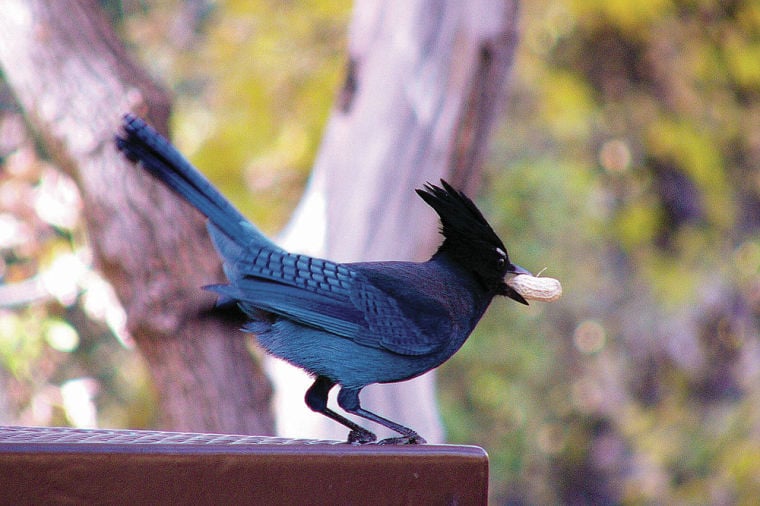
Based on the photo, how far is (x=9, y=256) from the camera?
8.14 meters

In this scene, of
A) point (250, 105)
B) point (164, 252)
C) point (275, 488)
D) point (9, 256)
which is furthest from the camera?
point (9, 256)

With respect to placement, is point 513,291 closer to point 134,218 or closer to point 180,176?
point 180,176

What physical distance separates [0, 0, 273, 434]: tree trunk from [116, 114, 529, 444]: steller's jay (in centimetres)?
145

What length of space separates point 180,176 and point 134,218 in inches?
64.9

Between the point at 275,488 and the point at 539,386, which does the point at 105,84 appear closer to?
the point at 275,488

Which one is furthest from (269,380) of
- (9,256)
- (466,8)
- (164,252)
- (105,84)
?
(9,256)

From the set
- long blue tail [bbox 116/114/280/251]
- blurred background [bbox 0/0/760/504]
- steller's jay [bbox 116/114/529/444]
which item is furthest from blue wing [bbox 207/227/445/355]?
blurred background [bbox 0/0/760/504]

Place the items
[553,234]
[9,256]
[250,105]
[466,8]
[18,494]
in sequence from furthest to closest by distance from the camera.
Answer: [9,256], [553,234], [250,105], [466,8], [18,494]

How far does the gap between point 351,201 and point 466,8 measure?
1.04 meters

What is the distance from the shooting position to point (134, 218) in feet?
13.3

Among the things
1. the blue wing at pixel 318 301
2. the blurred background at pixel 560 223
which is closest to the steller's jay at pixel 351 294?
the blue wing at pixel 318 301

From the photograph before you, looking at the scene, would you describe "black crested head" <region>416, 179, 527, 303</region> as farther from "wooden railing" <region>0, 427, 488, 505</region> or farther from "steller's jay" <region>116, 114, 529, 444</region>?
"wooden railing" <region>0, 427, 488, 505</region>

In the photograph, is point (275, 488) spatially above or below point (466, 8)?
below

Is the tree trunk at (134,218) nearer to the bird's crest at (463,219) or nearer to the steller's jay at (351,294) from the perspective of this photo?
the steller's jay at (351,294)
